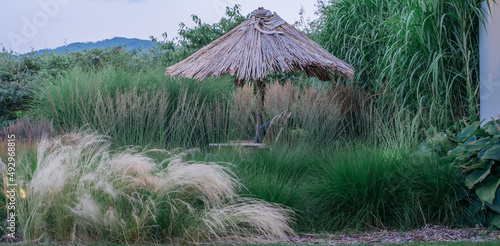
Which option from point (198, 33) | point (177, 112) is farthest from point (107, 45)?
point (177, 112)

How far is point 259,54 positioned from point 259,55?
0.02 m

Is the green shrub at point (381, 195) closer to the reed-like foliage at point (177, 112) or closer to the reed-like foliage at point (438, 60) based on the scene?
the reed-like foliage at point (177, 112)

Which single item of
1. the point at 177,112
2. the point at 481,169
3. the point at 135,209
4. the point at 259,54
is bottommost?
the point at 135,209

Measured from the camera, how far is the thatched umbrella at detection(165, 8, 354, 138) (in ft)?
19.6

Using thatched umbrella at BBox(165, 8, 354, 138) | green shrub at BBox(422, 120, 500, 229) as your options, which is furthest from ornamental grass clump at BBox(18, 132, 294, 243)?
thatched umbrella at BBox(165, 8, 354, 138)

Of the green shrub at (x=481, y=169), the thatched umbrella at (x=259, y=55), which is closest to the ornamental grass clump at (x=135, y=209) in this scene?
the green shrub at (x=481, y=169)

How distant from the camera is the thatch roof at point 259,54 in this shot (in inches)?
235

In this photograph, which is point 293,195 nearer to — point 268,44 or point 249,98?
point 268,44

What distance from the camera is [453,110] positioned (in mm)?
5918

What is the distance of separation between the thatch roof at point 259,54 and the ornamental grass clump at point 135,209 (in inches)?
93.0

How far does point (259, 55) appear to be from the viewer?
6059mm

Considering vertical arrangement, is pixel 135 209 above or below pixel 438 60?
below

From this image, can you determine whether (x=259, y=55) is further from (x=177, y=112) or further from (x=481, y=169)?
(x=481, y=169)

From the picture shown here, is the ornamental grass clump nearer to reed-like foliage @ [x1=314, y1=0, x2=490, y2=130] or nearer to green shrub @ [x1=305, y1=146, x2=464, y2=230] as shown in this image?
green shrub @ [x1=305, y1=146, x2=464, y2=230]
